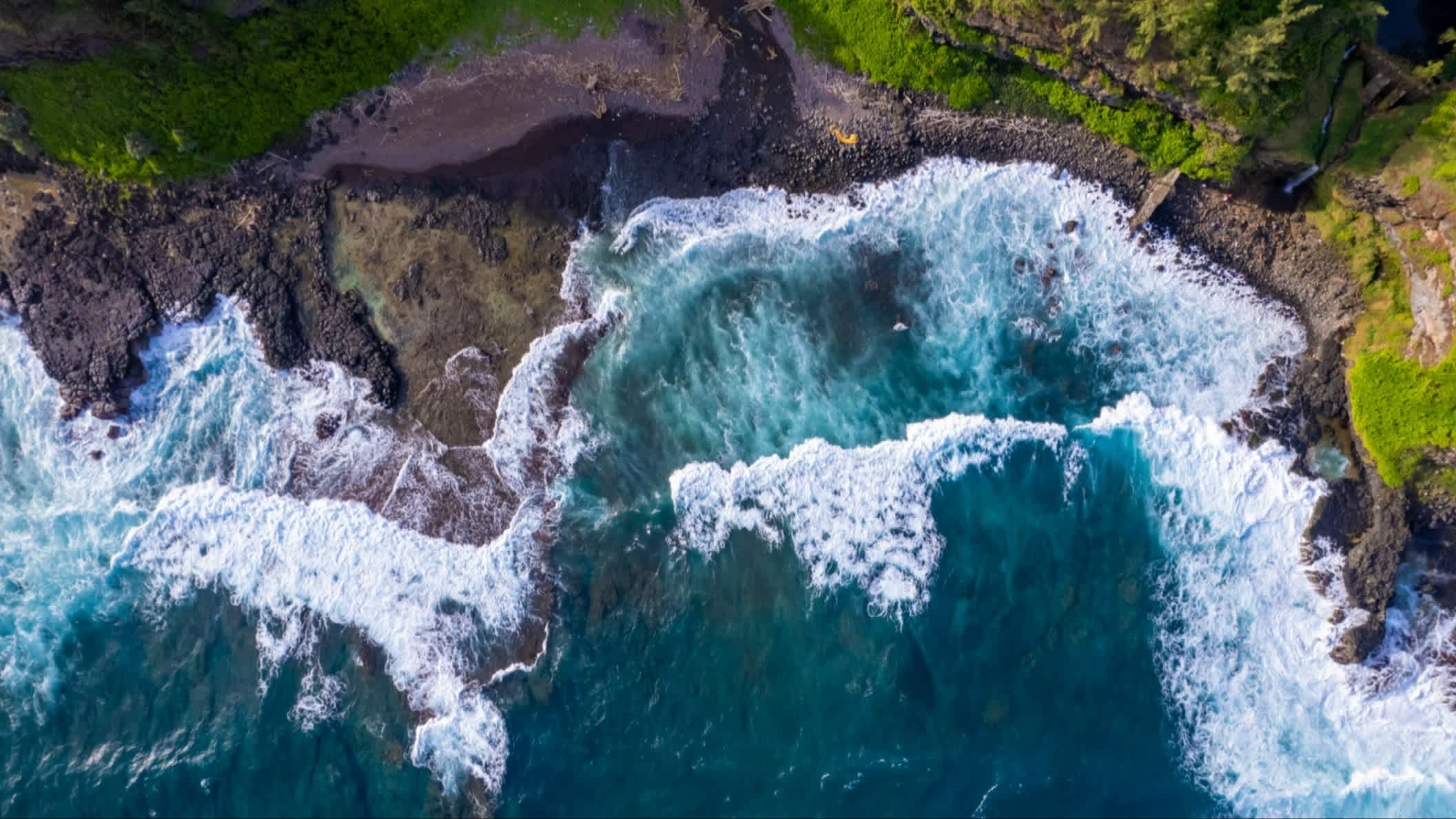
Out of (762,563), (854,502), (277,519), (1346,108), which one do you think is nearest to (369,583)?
(277,519)

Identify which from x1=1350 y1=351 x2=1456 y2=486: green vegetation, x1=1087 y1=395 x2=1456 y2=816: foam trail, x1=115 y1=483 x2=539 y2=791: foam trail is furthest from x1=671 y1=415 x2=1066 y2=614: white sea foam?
x1=1350 y1=351 x2=1456 y2=486: green vegetation

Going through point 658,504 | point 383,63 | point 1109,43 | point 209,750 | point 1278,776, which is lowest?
point 209,750

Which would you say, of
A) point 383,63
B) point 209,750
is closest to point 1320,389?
point 383,63

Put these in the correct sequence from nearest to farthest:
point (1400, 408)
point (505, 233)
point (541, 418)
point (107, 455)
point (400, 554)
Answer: point (1400, 408) < point (107, 455) < point (400, 554) < point (505, 233) < point (541, 418)

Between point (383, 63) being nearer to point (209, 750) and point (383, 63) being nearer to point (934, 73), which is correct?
point (934, 73)

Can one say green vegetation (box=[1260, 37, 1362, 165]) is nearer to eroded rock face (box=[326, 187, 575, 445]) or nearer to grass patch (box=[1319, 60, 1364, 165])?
grass patch (box=[1319, 60, 1364, 165])

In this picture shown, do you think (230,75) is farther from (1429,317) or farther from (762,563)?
(1429,317)
